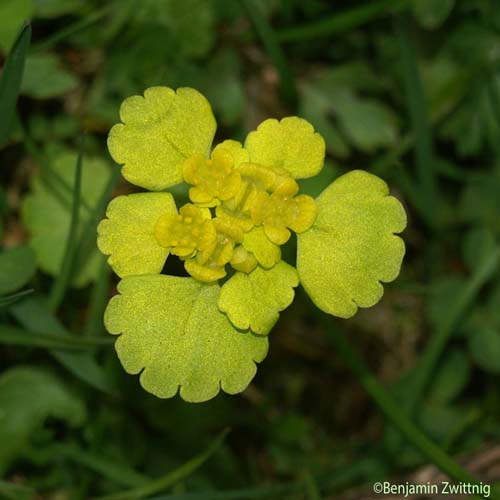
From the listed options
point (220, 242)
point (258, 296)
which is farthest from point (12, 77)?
point (258, 296)

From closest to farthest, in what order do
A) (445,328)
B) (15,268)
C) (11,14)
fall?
1. (15,268)
2. (11,14)
3. (445,328)

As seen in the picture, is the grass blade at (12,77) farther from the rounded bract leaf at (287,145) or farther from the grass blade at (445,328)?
the grass blade at (445,328)

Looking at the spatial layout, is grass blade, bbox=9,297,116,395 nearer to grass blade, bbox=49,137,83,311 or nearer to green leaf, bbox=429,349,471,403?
grass blade, bbox=49,137,83,311

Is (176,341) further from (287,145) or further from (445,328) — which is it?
(445,328)

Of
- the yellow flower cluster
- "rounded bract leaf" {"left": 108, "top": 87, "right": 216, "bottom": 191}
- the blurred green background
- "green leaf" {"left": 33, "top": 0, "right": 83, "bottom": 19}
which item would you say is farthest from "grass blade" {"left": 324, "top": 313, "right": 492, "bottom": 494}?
"green leaf" {"left": 33, "top": 0, "right": 83, "bottom": 19}

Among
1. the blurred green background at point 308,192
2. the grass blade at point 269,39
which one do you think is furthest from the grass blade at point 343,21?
the grass blade at point 269,39

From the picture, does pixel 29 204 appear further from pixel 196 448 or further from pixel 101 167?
pixel 196 448

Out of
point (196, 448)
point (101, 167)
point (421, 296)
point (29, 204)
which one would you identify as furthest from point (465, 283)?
point (29, 204)
